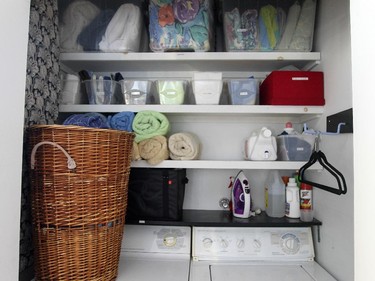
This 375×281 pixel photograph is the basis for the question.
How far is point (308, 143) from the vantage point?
1527 millimetres

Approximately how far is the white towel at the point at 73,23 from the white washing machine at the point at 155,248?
1.20 m

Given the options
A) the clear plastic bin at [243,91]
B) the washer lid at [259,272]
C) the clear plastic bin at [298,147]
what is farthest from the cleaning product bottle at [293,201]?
the clear plastic bin at [243,91]

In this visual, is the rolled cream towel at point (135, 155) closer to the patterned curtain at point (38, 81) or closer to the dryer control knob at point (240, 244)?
the patterned curtain at point (38, 81)

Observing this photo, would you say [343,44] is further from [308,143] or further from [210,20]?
[210,20]

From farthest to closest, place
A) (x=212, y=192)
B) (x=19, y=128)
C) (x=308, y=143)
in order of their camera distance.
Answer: (x=212, y=192), (x=308, y=143), (x=19, y=128)

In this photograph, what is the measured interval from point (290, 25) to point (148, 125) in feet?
3.45

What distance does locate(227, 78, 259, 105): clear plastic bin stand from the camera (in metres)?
1.55

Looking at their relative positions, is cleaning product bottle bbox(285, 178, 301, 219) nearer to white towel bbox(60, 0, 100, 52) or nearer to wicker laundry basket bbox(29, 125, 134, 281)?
wicker laundry basket bbox(29, 125, 134, 281)

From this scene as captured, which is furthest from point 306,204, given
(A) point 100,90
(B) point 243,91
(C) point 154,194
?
(A) point 100,90

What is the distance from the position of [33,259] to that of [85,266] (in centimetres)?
31

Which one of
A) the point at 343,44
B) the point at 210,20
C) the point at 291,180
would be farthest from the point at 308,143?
the point at 210,20

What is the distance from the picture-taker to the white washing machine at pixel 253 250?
1.45 meters

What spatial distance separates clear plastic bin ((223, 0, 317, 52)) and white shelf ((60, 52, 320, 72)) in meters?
0.07

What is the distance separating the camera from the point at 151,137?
149 centimetres
